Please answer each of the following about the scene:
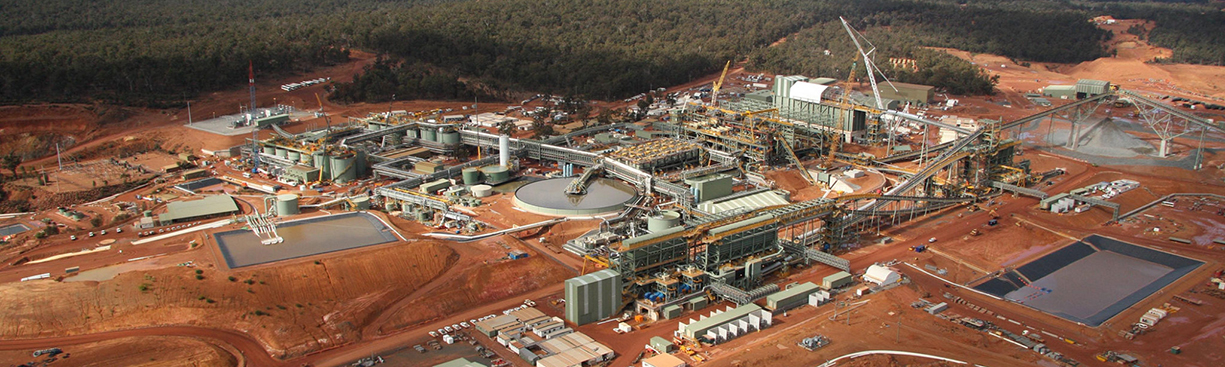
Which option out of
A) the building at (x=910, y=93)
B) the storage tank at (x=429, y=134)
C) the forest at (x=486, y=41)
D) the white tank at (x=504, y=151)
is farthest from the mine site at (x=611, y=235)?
the forest at (x=486, y=41)

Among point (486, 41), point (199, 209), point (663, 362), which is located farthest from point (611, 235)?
point (486, 41)

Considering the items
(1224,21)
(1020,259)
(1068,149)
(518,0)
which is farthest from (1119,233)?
(1224,21)

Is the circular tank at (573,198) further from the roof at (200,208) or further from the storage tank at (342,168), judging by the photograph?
the roof at (200,208)

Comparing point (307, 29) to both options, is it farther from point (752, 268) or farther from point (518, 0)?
point (752, 268)

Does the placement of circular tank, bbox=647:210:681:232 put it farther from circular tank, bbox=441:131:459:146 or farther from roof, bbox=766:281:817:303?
circular tank, bbox=441:131:459:146

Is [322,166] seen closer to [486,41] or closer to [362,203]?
[362,203]

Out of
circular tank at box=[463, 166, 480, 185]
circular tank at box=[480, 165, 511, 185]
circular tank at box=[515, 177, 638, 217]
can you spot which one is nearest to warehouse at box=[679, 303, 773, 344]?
circular tank at box=[515, 177, 638, 217]
